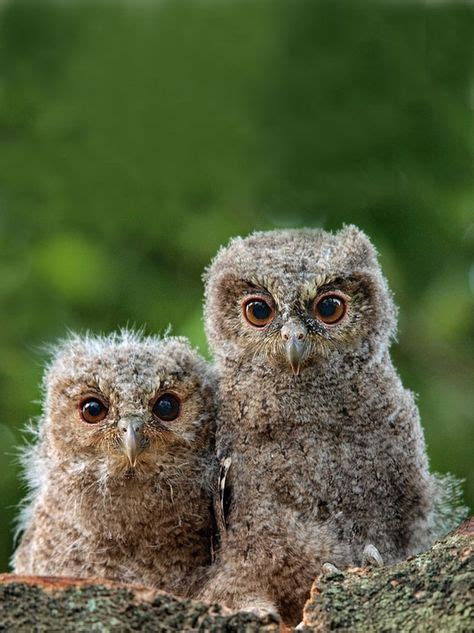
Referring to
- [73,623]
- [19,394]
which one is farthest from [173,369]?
[19,394]

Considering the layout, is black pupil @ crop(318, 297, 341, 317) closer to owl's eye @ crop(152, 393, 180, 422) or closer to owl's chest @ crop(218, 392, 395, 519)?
owl's chest @ crop(218, 392, 395, 519)

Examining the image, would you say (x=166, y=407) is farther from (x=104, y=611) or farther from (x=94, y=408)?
(x=104, y=611)

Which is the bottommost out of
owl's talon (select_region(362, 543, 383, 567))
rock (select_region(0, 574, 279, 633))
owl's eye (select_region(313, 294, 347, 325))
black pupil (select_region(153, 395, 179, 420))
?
rock (select_region(0, 574, 279, 633))

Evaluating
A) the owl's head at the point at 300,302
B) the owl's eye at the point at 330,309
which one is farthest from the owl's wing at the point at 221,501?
the owl's eye at the point at 330,309

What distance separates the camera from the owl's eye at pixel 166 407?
3791mm

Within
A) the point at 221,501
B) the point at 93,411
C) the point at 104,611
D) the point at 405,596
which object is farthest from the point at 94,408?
the point at 405,596

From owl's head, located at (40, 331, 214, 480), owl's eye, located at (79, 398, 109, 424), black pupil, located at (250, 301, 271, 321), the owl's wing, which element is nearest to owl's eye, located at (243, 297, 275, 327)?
black pupil, located at (250, 301, 271, 321)

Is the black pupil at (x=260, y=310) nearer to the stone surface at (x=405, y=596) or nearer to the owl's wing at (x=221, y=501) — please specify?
the owl's wing at (x=221, y=501)

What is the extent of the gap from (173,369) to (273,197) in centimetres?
226

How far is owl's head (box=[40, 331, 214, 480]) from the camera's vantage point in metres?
3.72

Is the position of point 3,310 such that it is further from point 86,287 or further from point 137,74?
point 137,74

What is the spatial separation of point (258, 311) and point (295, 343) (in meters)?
0.32

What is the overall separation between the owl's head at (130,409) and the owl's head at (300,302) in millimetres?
233

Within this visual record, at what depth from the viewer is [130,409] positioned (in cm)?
370
